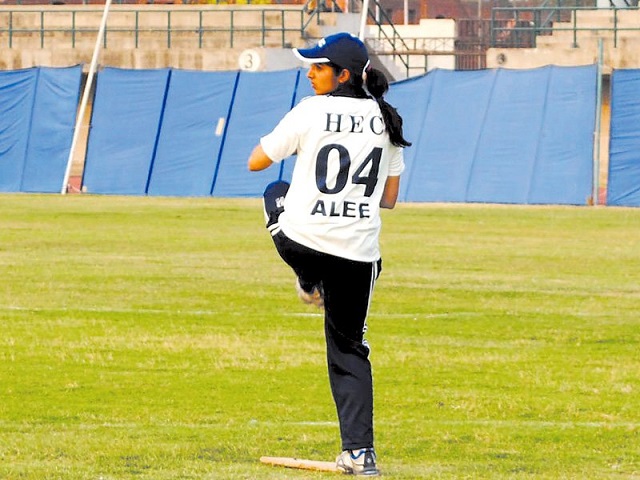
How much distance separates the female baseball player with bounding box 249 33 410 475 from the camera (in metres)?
7.96

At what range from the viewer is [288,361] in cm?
1314

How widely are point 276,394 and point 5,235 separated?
15872 mm

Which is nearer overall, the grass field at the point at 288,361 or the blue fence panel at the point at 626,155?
the grass field at the point at 288,361

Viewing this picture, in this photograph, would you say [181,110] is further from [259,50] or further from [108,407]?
[108,407]

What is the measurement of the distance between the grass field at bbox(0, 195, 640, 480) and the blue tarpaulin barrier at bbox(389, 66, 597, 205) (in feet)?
36.7

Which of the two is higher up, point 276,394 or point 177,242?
point 276,394

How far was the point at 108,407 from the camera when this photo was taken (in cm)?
1085

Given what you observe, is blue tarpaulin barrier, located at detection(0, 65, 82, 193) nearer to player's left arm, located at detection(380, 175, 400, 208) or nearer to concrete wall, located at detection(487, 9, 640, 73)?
concrete wall, located at detection(487, 9, 640, 73)

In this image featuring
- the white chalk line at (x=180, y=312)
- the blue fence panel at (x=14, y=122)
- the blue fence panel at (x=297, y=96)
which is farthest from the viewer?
the blue fence panel at (x=14, y=122)

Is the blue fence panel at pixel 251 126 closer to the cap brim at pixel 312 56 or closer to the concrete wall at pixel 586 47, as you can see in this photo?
the concrete wall at pixel 586 47

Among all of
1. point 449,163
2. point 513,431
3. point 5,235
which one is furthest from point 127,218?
point 513,431

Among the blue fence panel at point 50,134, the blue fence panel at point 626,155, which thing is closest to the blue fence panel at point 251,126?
the blue fence panel at point 50,134

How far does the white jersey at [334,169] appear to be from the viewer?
795 cm

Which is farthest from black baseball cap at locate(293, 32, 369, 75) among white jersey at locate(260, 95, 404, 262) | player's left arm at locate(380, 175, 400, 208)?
player's left arm at locate(380, 175, 400, 208)
